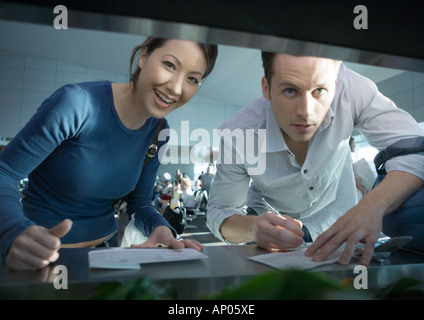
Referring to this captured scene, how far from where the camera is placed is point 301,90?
0.88m

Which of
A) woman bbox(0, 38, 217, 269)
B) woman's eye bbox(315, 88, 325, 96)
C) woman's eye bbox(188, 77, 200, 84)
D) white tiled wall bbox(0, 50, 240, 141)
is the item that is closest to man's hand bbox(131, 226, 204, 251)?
woman bbox(0, 38, 217, 269)

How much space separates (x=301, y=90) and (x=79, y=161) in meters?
0.65

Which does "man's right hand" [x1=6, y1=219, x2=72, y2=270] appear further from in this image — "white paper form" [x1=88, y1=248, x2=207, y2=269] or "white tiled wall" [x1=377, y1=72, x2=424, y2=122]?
"white tiled wall" [x1=377, y1=72, x2=424, y2=122]

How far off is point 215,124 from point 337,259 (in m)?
10.6

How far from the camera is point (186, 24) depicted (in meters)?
0.30

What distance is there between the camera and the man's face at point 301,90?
860mm

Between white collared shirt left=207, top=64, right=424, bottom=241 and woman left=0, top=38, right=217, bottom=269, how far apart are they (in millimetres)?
311

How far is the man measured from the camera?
73 cm

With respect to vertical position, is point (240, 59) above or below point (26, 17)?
above

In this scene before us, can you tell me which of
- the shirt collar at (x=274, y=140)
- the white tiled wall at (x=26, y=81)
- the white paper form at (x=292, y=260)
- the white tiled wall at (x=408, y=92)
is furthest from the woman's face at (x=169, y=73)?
the white tiled wall at (x=26, y=81)

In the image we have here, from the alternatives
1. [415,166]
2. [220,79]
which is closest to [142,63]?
[415,166]

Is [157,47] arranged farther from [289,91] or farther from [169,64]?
[289,91]

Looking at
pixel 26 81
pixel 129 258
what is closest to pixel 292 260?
pixel 129 258
